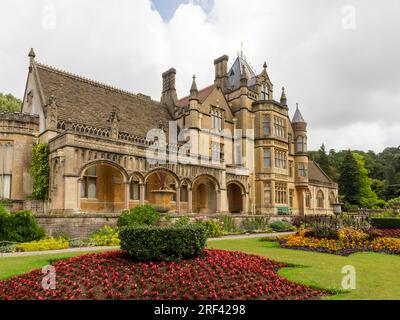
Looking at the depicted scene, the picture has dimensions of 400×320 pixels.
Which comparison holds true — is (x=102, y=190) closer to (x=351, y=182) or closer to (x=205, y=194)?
(x=205, y=194)

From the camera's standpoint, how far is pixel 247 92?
123 feet

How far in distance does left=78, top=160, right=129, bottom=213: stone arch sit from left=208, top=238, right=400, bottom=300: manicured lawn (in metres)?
14.2

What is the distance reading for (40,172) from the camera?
2325 centimetres

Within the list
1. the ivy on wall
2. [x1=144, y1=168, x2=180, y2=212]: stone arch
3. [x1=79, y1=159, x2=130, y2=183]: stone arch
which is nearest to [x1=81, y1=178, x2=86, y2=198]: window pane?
the ivy on wall

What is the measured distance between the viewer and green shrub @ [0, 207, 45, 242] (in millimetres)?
15750

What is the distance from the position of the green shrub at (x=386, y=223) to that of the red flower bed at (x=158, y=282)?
18.1 metres

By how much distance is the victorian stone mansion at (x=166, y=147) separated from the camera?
890 inches

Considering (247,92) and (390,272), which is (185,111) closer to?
(247,92)

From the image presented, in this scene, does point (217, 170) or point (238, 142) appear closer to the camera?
point (217, 170)

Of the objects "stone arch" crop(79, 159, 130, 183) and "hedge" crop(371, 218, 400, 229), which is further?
"hedge" crop(371, 218, 400, 229)

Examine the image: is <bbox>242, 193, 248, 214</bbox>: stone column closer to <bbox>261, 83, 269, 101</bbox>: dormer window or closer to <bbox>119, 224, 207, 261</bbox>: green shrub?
<bbox>261, 83, 269, 101</bbox>: dormer window

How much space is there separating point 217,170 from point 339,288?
20906mm

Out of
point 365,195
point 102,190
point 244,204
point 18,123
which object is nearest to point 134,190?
point 102,190
